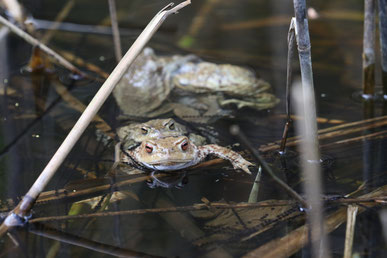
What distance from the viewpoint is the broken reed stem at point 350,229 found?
2568 millimetres

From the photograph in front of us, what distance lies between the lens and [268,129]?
14.5ft

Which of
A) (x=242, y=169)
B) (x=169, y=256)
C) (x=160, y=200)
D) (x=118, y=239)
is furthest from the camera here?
(x=242, y=169)

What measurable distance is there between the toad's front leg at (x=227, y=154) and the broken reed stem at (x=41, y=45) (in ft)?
7.42

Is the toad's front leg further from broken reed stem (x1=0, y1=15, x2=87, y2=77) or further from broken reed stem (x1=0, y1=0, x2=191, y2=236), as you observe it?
broken reed stem (x1=0, y1=15, x2=87, y2=77)

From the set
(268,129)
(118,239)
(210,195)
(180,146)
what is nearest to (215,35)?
(268,129)

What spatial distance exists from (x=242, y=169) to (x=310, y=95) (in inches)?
33.7

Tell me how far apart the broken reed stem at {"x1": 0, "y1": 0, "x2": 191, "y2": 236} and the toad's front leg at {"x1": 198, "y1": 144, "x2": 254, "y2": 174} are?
125 cm

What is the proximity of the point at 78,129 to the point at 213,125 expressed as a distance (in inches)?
79.8

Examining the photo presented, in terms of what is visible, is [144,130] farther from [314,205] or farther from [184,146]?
[314,205]

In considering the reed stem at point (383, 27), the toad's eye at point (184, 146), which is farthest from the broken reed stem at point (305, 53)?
the reed stem at point (383, 27)

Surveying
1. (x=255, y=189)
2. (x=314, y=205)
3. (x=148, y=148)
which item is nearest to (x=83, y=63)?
(x=148, y=148)

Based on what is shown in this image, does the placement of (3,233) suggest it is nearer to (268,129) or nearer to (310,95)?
(310,95)

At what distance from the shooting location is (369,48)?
432 centimetres

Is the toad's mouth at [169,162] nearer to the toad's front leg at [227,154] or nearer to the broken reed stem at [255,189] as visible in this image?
the toad's front leg at [227,154]
